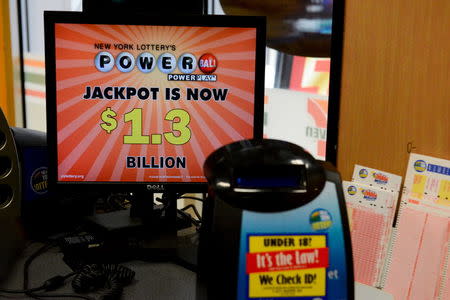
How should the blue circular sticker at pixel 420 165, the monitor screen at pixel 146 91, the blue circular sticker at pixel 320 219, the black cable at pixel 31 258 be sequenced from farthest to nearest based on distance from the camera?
the monitor screen at pixel 146 91 → the black cable at pixel 31 258 → the blue circular sticker at pixel 420 165 → the blue circular sticker at pixel 320 219

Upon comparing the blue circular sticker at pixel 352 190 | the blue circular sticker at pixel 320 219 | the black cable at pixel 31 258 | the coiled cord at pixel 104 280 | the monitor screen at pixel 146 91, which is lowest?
the black cable at pixel 31 258

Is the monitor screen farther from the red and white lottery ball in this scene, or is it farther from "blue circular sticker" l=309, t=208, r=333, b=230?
"blue circular sticker" l=309, t=208, r=333, b=230

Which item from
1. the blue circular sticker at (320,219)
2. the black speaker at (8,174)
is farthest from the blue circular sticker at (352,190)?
the black speaker at (8,174)

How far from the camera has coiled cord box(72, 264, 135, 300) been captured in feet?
3.14

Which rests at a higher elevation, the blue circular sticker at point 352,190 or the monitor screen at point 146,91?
the monitor screen at point 146,91

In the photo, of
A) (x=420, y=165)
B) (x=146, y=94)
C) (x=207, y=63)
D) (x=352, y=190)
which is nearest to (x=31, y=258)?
(x=146, y=94)

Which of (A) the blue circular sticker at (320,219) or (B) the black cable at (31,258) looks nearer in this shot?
(A) the blue circular sticker at (320,219)

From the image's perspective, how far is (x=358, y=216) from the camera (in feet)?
3.10

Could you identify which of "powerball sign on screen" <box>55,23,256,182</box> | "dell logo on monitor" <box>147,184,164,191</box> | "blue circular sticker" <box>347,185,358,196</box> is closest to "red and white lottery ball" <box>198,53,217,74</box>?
"powerball sign on screen" <box>55,23,256,182</box>

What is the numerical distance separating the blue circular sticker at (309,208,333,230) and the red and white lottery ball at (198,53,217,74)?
2.03 feet

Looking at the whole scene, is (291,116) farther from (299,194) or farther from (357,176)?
(299,194)

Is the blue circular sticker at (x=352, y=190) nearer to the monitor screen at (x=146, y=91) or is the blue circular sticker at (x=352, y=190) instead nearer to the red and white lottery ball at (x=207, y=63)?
the monitor screen at (x=146, y=91)

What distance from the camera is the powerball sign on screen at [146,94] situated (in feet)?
3.67

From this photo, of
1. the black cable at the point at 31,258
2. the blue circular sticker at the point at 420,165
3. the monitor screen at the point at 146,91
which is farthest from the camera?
the monitor screen at the point at 146,91
